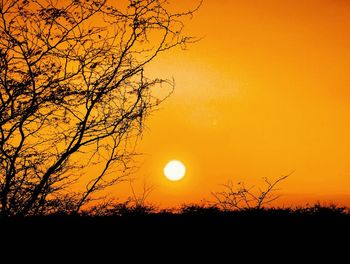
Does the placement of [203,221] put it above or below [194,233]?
above

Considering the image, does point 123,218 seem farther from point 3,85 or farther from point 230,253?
point 3,85

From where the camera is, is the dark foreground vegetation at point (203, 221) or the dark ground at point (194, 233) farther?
the dark foreground vegetation at point (203, 221)

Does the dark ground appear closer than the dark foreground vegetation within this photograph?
→ Yes

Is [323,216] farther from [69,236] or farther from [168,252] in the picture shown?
[69,236]

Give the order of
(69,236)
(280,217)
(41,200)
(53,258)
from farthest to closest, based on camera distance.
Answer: (41,200), (280,217), (69,236), (53,258)

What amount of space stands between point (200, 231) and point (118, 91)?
3.42m

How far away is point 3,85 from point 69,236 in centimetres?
323

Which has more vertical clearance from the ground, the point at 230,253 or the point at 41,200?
the point at 41,200

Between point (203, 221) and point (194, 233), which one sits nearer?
point (194, 233)

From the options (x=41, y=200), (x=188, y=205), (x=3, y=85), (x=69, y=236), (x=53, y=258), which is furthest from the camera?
(x=41, y=200)

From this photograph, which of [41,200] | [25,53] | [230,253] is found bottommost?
[230,253]

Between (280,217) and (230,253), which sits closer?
(230,253)

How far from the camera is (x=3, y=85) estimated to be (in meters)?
7.63

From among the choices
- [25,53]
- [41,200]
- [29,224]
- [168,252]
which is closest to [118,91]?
[25,53]
